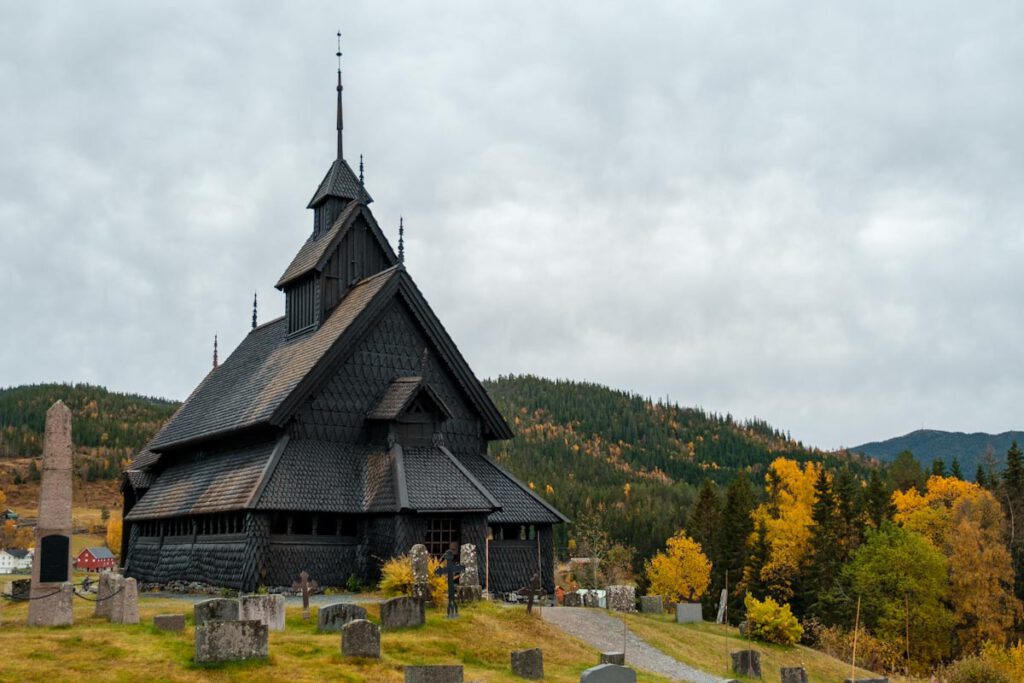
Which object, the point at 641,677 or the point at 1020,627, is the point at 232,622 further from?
the point at 1020,627

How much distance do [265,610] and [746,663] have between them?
13.9 metres

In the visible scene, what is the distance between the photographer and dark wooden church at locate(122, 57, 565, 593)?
35.0m

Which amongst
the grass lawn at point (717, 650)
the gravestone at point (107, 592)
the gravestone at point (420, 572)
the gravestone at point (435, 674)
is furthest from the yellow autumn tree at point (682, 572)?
the gravestone at point (435, 674)

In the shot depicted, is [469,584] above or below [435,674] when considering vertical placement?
above

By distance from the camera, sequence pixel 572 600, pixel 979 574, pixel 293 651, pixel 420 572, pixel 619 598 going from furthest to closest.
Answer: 1. pixel 979 574
2. pixel 572 600
3. pixel 619 598
4. pixel 420 572
5. pixel 293 651

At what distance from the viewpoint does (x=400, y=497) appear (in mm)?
34531

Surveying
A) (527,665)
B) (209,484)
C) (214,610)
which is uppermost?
(209,484)

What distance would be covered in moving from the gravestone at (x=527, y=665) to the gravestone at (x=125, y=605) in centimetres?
916

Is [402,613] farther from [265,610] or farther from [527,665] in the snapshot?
[527,665]

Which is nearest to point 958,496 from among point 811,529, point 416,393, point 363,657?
point 811,529

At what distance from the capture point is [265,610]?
79.5 ft

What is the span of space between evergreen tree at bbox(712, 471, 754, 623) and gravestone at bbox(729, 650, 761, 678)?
162 ft

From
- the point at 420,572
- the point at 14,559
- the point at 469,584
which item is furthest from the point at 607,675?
the point at 14,559

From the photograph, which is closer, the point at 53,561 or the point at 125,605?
the point at 53,561
